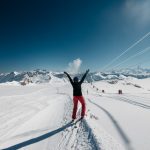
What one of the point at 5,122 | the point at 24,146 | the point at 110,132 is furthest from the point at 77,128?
the point at 5,122

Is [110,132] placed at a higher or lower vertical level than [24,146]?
higher

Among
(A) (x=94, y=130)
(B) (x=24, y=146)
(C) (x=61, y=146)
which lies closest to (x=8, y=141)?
(B) (x=24, y=146)

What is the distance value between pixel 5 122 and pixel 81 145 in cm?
611

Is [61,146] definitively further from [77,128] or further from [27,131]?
[27,131]

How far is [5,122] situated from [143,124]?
7.48 m

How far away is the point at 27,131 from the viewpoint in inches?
324

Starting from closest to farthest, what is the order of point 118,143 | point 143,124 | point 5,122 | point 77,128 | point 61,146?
point 118,143 → point 61,146 → point 143,124 → point 77,128 → point 5,122

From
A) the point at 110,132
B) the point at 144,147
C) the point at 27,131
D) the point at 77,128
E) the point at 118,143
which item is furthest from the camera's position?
the point at 27,131

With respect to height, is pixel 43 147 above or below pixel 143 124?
below

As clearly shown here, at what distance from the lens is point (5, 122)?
10.1 m

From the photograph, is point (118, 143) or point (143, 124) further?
point (143, 124)

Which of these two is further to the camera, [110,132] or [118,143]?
[110,132]

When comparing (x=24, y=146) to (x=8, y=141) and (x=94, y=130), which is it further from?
(x=94, y=130)

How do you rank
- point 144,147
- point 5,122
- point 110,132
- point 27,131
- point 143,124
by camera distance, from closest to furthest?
point 144,147, point 110,132, point 143,124, point 27,131, point 5,122
